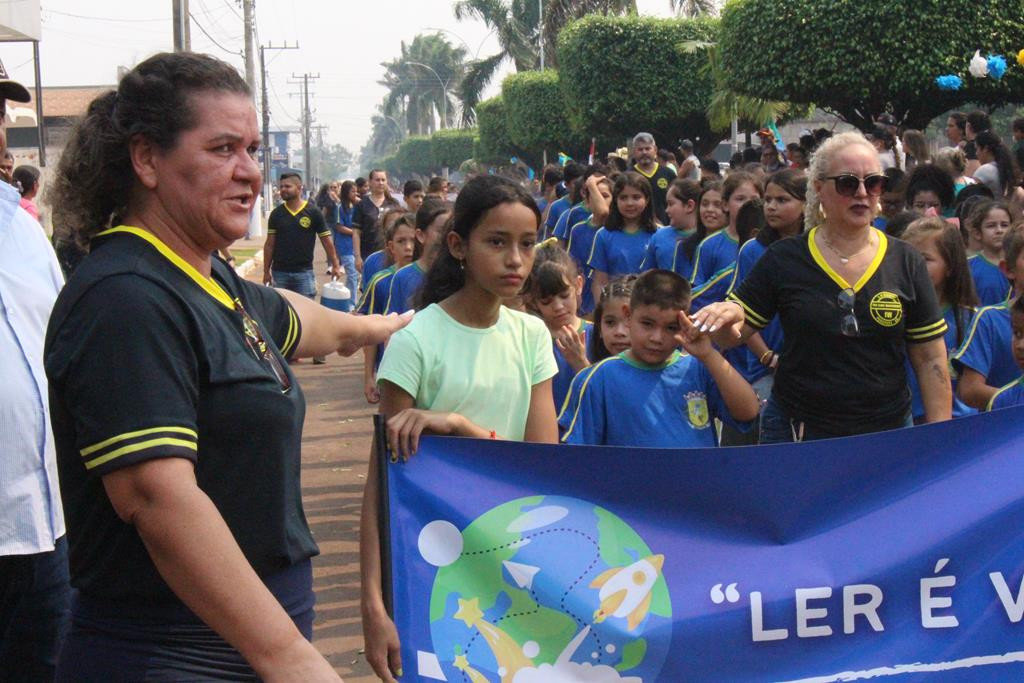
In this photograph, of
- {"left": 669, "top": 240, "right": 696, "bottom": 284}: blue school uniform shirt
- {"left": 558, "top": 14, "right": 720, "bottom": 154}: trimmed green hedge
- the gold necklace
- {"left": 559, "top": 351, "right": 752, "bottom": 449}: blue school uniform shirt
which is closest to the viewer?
{"left": 559, "top": 351, "right": 752, "bottom": 449}: blue school uniform shirt

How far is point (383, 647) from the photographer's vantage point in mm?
3172

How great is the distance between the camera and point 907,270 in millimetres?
4812

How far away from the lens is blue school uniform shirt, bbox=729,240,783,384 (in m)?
6.59

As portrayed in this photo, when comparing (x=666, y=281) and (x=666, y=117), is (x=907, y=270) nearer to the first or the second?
(x=666, y=281)

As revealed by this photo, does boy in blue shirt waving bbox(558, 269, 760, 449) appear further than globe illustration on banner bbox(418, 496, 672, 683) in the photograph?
Yes

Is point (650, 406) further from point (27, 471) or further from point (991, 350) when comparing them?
point (27, 471)

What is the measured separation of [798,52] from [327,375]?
27.6 ft

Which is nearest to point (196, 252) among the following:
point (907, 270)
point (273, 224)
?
point (907, 270)

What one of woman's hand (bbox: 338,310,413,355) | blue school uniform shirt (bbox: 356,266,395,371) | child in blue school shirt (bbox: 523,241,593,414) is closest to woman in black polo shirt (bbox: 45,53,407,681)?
woman's hand (bbox: 338,310,413,355)

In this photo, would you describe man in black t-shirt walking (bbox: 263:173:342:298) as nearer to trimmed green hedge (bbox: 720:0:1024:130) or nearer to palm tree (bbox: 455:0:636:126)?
trimmed green hedge (bbox: 720:0:1024:130)

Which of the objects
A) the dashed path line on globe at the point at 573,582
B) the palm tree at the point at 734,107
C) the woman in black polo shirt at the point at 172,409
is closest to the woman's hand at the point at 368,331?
the woman in black polo shirt at the point at 172,409

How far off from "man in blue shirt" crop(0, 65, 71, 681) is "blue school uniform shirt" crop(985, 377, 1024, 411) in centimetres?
320

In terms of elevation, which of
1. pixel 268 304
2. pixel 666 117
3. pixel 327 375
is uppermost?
pixel 666 117

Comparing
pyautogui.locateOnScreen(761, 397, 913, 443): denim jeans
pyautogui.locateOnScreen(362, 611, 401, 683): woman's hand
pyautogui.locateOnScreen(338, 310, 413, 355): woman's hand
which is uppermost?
pyautogui.locateOnScreen(338, 310, 413, 355): woman's hand
